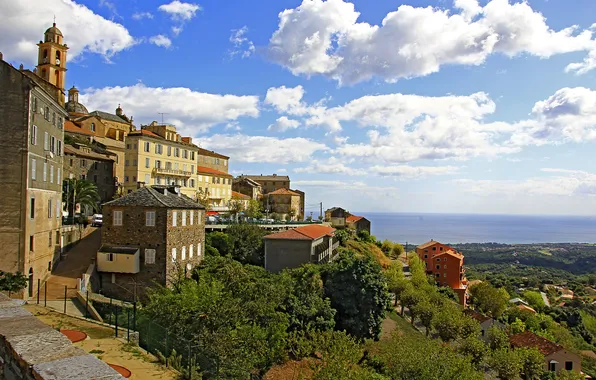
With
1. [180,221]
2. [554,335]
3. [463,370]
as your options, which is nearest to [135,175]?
[180,221]

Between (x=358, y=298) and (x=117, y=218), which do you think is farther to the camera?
(x=358, y=298)

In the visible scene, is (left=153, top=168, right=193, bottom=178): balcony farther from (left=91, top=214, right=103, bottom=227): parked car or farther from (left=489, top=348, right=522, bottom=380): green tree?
(left=489, top=348, right=522, bottom=380): green tree

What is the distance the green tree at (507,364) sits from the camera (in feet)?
115

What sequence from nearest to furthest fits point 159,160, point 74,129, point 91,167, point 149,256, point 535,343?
point 149,256 < point 91,167 < point 535,343 < point 159,160 < point 74,129

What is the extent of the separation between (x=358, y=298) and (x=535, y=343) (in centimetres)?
2788

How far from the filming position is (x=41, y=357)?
207 inches

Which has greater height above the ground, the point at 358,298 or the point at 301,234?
the point at 301,234

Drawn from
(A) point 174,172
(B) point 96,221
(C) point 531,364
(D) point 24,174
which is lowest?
(C) point 531,364

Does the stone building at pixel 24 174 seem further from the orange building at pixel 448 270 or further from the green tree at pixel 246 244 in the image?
the orange building at pixel 448 270

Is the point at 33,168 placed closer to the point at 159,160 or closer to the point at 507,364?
the point at 159,160

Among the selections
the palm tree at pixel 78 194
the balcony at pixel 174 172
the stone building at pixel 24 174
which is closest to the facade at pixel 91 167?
the palm tree at pixel 78 194

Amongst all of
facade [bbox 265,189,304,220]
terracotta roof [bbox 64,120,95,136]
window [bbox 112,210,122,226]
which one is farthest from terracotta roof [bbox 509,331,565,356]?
terracotta roof [bbox 64,120,95,136]

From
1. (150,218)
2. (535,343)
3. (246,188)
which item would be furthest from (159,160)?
(535,343)

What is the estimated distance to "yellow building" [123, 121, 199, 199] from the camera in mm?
51281
